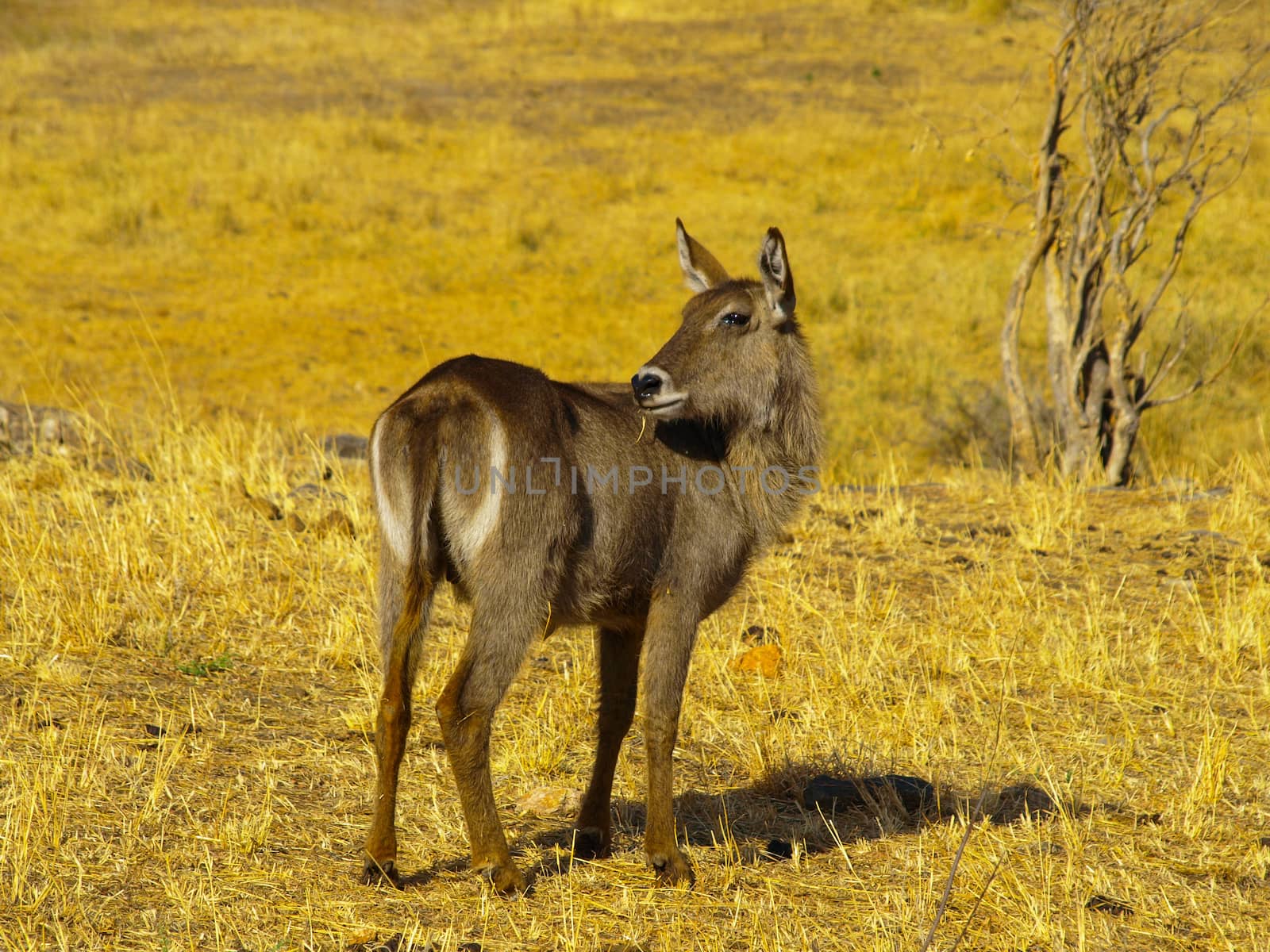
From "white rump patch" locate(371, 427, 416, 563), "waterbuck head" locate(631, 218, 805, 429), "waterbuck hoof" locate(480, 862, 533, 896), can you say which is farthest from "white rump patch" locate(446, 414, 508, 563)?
"waterbuck hoof" locate(480, 862, 533, 896)

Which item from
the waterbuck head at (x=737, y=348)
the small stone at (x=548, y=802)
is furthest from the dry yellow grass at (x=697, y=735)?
the waterbuck head at (x=737, y=348)

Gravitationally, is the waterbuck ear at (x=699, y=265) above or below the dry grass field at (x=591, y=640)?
above

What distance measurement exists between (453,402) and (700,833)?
1.94m

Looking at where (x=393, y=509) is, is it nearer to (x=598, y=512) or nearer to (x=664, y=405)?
(x=598, y=512)

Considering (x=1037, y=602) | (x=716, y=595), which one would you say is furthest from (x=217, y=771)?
(x=1037, y=602)

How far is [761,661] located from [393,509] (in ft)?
8.93

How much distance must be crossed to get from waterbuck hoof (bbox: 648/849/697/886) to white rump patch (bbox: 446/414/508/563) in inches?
49.2

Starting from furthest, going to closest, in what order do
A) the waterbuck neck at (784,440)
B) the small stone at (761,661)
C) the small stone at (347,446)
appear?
the small stone at (347,446) → the small stone at (761,661) → the waterbuck neck at (784,440)

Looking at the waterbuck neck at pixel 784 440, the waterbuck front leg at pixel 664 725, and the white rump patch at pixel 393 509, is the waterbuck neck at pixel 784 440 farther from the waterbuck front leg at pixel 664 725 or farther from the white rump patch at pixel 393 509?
the white rump patch at pixel 393 509

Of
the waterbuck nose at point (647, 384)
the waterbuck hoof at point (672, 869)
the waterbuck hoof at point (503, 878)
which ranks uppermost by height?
the waterbuck nose at point (647, 384)

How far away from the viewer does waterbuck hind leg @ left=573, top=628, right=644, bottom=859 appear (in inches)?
173

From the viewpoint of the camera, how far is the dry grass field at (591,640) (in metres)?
3.90

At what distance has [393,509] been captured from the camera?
12.5 feet

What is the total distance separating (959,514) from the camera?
8.48 meters
